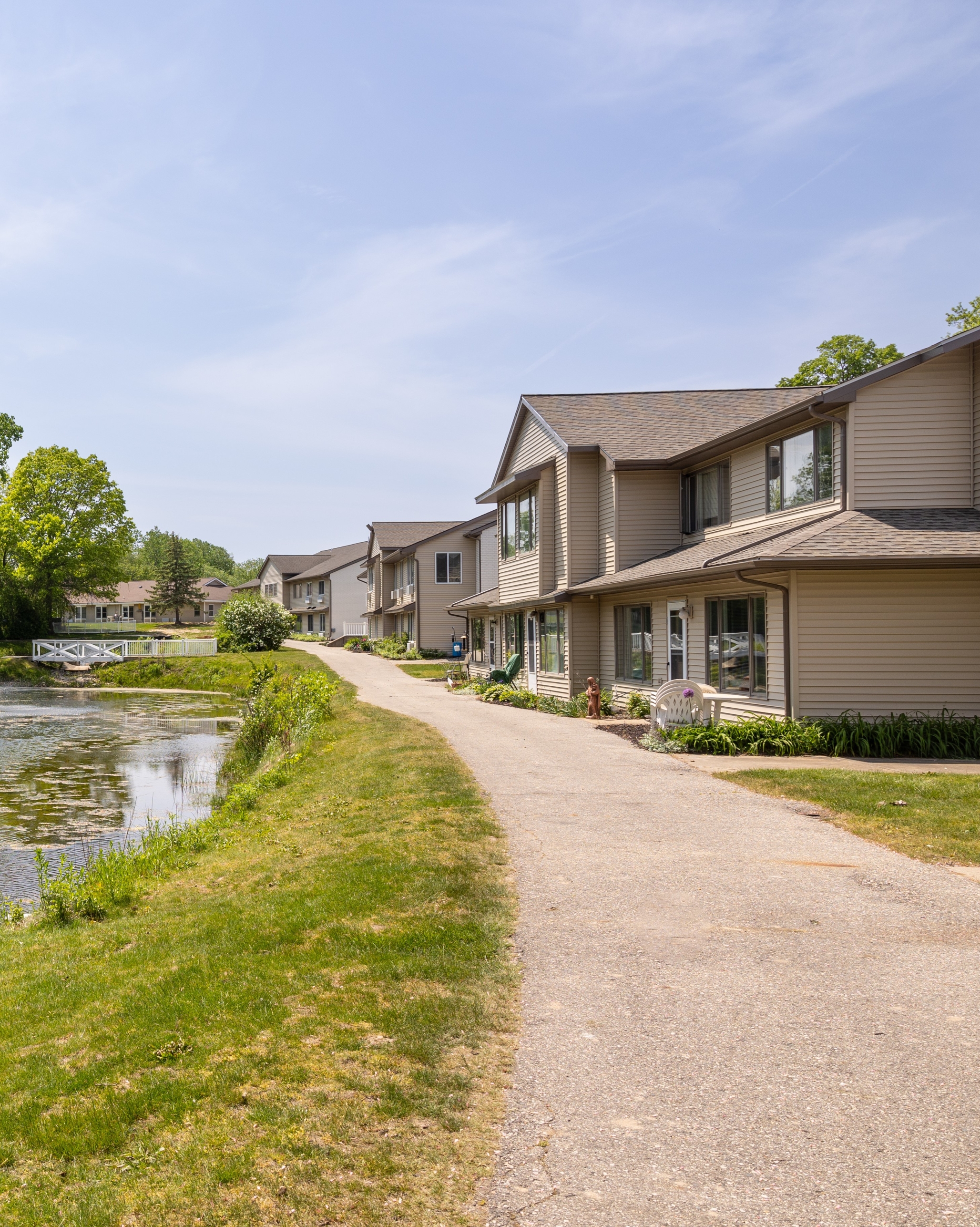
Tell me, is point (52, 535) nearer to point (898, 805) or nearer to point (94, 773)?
point (94, 773)

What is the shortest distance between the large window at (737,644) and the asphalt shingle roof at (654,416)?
17.5ft

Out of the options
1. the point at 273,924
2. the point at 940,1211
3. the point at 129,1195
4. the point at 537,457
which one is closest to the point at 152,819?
the point at 273,924

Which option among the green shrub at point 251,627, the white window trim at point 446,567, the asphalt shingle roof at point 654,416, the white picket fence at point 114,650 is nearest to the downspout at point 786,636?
the asphalt shingle roof at point 654,416

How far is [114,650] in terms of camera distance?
167ft

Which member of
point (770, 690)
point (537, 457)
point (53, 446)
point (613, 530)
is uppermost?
point (53, 446)

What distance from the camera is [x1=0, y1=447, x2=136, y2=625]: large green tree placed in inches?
2371

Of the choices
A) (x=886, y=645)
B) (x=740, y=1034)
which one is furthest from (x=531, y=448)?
(x=740, y=1034)

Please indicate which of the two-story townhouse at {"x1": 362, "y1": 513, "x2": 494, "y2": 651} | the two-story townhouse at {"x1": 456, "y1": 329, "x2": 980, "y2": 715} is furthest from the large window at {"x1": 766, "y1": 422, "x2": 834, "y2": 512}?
the two-story townhouse at {"x1": 362, "y1": 513, "x2": 494, "y2": 651}

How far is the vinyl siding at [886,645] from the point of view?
1529cm

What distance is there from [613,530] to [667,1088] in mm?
19170

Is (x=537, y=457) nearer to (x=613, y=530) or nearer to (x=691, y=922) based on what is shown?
(x=613, y=530)

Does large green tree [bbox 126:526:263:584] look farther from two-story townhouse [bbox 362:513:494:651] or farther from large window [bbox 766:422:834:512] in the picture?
large window [bbox 766:422:834:512]

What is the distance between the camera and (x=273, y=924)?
6707 millimetres

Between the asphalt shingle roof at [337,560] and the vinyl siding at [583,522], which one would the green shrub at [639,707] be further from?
the asphalt shingle roof at [337,560]
